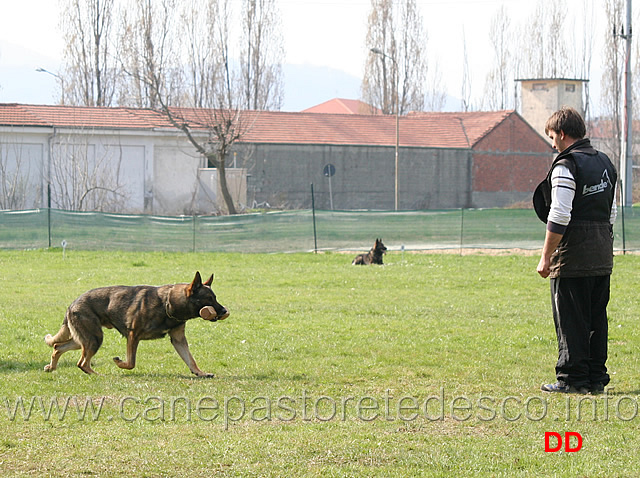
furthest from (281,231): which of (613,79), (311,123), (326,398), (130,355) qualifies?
(613,79)

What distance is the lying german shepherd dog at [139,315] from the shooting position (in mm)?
7766

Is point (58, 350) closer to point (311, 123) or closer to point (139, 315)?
point (139, 315)

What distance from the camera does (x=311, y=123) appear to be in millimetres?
52844

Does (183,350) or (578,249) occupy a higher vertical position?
(578,249)

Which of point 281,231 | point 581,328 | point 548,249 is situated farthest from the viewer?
point 281,231

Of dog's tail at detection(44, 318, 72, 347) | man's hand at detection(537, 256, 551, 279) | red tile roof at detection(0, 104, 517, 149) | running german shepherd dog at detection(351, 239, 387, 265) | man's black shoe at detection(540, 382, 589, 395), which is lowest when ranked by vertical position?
running german shepherd dog at detection(351, 239, 387, 265)

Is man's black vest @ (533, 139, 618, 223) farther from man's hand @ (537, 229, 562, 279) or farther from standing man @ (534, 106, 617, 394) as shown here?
man's hand @ (537, 229, 562, 279)

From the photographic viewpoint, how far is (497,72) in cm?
7881

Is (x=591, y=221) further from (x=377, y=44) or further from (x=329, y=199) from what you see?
(x=377, y=44)

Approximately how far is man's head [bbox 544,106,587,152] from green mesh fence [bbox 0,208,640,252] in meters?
18.5

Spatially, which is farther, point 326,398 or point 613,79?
point 613,79

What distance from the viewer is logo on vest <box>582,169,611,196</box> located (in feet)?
22.5

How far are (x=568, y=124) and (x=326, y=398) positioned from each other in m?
2.96

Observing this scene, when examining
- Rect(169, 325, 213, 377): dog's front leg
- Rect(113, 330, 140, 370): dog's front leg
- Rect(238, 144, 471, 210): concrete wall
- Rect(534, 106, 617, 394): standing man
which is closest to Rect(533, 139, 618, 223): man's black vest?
Rect(534, 106, 617, 394): standing man
